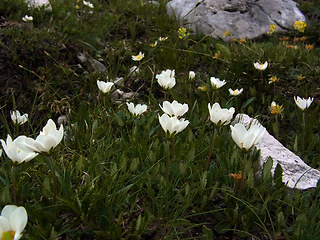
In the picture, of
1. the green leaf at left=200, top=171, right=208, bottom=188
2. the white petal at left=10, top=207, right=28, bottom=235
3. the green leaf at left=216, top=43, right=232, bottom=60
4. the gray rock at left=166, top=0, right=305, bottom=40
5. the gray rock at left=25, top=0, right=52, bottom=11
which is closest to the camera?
the white petal at left=10, top=207, right=28, bottom=235

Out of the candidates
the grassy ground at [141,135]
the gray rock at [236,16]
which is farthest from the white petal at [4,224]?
the gray rock at [236,16]

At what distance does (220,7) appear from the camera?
514 centimetres

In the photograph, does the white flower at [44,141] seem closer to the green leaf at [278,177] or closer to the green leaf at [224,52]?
the green leaf at [278,177]

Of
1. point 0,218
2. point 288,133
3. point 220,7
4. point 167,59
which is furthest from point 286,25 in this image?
point 0,218

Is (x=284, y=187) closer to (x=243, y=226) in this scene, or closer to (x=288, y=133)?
(x=243, y=226)

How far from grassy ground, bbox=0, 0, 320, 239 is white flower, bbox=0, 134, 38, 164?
0.19m

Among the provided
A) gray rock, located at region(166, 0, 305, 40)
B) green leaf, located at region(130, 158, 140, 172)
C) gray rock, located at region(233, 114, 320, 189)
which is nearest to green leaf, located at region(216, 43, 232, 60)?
gray rock, located at region(166, 0, 305, 40)

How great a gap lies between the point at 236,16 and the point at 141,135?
3175 millimetres

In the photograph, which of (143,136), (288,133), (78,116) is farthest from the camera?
(288,133)

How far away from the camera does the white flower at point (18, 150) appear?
1466 millimetres

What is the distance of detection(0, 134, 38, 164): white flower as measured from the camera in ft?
4.81

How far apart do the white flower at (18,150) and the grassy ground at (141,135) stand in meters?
0.19

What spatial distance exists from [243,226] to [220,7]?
4053 millimetres

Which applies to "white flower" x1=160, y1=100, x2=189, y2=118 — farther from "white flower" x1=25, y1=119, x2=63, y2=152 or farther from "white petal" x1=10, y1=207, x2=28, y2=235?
"white petal" x1=10, y1=207, x2=28, y2=235
